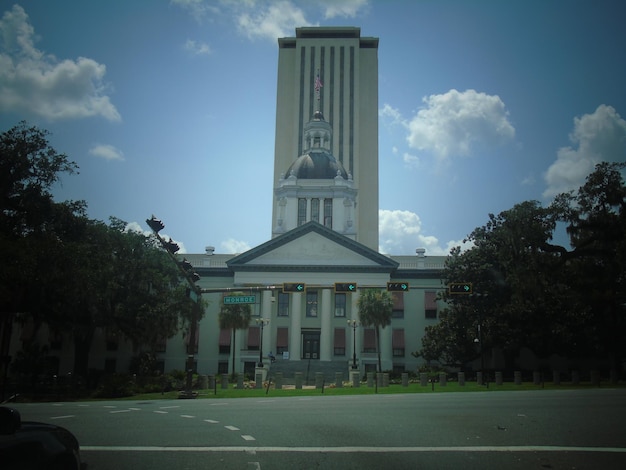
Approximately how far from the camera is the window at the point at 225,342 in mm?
64500

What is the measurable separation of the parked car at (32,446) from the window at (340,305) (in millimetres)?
59657

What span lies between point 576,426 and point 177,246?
648 inches

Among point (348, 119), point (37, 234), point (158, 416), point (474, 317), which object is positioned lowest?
point (158, 416)

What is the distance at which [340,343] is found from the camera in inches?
2501

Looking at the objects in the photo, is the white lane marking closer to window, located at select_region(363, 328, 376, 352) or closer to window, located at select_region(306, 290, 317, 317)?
window, located at select_region(363, 328, 376, 352)

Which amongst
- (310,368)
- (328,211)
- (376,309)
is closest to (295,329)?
(310,368)

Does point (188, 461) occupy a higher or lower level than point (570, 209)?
lower

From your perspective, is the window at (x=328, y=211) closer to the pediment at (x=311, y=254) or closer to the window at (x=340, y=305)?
the pediment at (x=311, y=254)

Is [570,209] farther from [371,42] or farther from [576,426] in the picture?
[371,42]

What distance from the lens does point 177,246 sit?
23844 mm

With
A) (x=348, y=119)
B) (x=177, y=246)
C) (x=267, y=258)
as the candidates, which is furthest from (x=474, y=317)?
(x=348, y=119)

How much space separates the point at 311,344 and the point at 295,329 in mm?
3705

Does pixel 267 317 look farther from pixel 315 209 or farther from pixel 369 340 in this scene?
pixel 315 209

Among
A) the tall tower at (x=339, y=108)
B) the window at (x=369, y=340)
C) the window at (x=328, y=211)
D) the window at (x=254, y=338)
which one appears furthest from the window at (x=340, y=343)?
the tall tower at (x=339, y=108)
